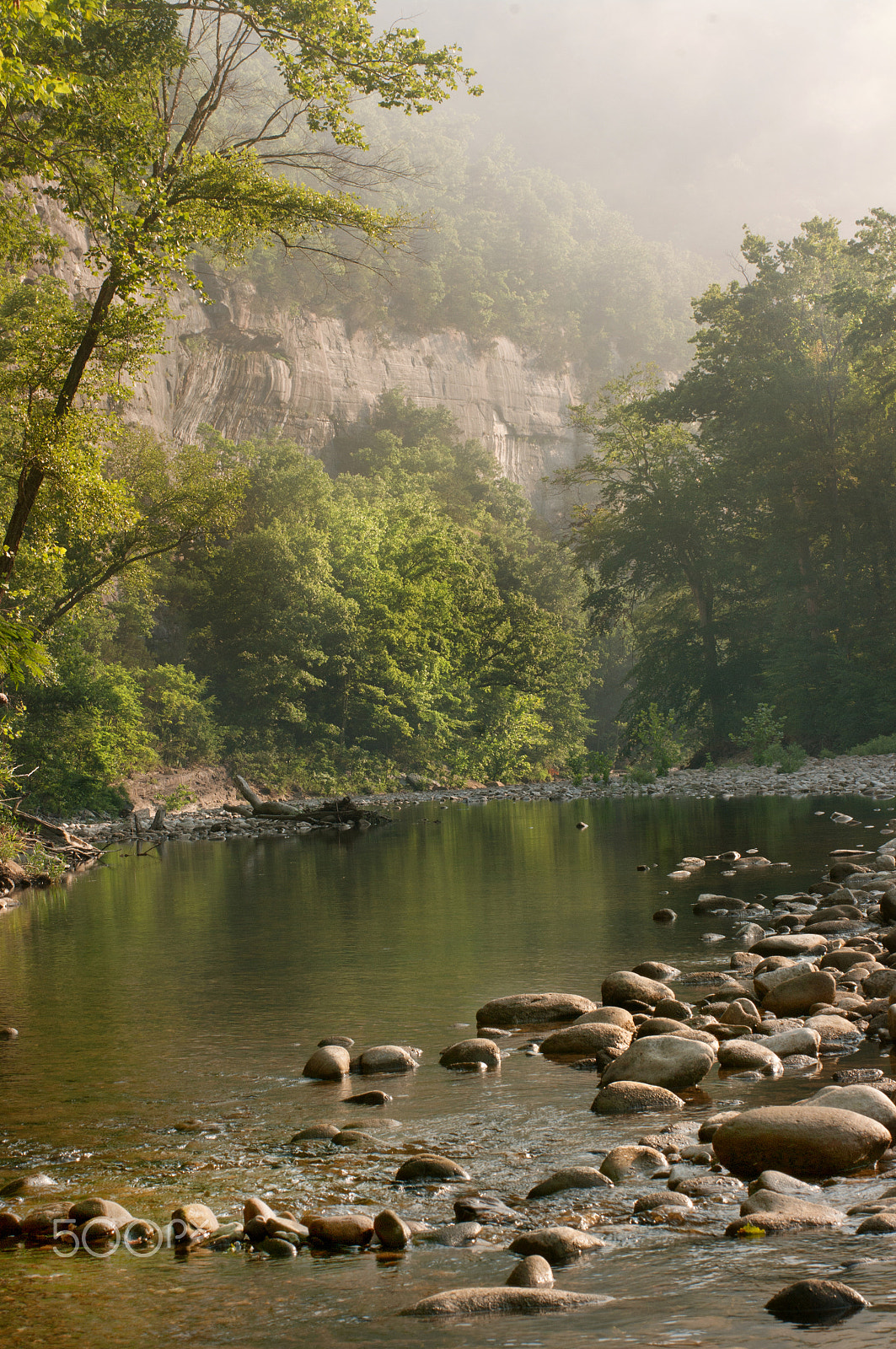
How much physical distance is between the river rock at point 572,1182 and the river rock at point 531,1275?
657mm

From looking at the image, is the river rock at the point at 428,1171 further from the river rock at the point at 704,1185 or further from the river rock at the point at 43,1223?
the river rock at the point at 43,1223

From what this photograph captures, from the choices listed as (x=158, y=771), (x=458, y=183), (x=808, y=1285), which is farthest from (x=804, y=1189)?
(x=458, y=183)

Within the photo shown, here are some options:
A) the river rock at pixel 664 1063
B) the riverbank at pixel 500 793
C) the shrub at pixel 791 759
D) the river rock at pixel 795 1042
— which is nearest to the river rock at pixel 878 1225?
the river rock at pixel 664 1063

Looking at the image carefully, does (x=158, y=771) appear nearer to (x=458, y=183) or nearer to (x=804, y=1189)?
(x=804, y=1189)

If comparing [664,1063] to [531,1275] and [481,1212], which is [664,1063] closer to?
[481,1212]

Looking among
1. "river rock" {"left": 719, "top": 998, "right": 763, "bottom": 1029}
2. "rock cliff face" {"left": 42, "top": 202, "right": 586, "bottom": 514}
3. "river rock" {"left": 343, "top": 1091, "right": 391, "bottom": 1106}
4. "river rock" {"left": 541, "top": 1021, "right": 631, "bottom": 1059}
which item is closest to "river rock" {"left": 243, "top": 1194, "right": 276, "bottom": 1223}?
"river rock" {"left": 343, "top": 1091, "right": 391, "bottom": 1106}

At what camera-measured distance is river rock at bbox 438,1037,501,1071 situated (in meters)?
5.19

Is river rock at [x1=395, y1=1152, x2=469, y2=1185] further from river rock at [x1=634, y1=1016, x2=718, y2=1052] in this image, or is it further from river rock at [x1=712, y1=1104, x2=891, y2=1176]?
river rock at [x1=634, y1=1016, x2=718, y2=1052]

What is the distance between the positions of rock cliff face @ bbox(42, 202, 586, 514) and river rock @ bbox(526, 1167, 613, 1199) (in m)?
33.7

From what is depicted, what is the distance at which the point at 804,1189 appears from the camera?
336 centimetres

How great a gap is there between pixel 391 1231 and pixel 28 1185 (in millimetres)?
1527

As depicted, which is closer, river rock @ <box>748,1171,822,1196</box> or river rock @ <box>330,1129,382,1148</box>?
river rock @ <box>748,1171,822,1196</box>

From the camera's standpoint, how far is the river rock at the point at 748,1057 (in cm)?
480

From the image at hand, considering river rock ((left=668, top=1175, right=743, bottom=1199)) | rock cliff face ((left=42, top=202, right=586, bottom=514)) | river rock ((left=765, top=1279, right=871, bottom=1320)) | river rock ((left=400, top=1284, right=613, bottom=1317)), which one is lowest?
river rock ((left=668, top=1175, right=743, bottom=1199))
